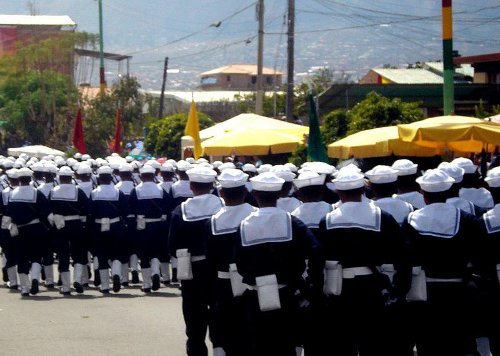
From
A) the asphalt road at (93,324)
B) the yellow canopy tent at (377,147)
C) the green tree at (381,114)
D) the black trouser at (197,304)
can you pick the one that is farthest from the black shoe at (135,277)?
the green tree at (381,114)

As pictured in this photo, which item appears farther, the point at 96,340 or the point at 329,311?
the point at 96,340

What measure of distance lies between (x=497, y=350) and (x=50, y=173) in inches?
448

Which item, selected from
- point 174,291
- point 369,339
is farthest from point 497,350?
point 174,291

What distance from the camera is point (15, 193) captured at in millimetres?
18875

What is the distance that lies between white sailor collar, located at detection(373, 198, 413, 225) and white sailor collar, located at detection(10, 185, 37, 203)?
8.71m

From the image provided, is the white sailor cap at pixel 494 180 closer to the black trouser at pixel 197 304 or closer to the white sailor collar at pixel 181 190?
the black trouser at pixel 197 304

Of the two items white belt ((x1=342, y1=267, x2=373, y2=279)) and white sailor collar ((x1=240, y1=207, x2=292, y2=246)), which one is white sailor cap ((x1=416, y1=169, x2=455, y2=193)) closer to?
white belt ((x1=342, y1=267, x2=373, y2=279))

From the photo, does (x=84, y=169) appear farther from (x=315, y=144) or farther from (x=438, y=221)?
(x=438, y=221)

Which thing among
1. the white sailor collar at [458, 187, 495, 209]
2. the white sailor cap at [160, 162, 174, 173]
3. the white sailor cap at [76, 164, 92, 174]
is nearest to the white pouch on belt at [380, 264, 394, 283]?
the white sailor collar at [458, 187, 495, 209]

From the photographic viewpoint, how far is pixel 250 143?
89.7 ft

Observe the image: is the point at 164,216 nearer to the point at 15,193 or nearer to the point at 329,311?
the point at 15,193

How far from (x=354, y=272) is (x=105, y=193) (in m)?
9.38

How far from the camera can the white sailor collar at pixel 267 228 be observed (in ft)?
33.4

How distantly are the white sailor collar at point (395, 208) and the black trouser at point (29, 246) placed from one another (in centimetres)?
881
